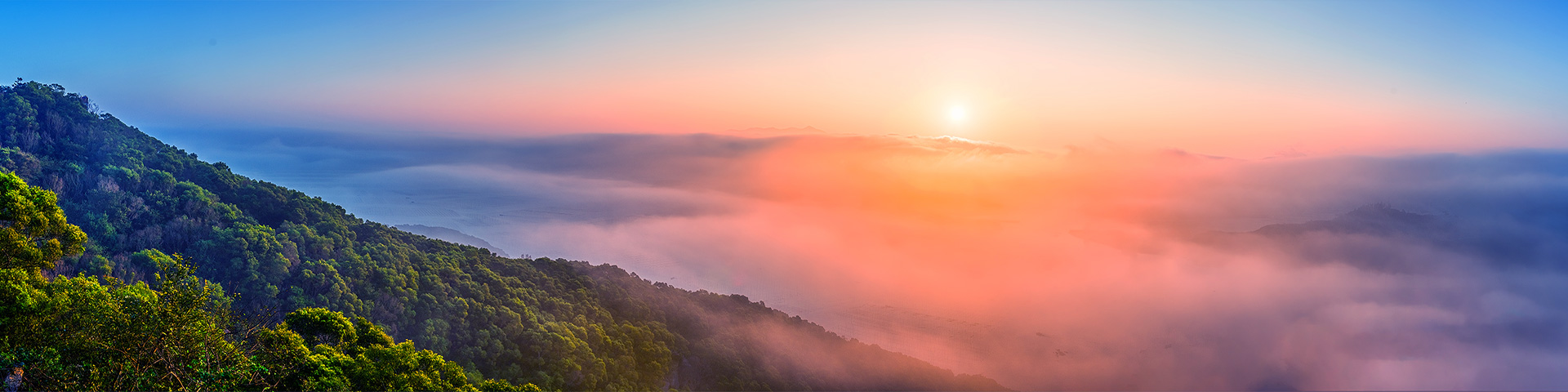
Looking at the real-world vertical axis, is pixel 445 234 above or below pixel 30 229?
below

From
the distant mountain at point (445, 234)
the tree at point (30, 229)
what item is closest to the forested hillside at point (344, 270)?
the tree at point (30, 229)

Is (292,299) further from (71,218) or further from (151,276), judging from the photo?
(71,218)

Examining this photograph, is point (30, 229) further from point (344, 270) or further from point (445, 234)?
point (445, 234)

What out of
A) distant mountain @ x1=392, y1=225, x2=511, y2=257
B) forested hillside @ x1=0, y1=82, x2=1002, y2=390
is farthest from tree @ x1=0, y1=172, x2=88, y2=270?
distant mountain @ x1=392, y1=225, x2=511, y2=257

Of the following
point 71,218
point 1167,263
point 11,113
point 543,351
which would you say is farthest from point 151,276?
point 1167,263

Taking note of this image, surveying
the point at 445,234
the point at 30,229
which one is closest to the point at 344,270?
the point at 30,229

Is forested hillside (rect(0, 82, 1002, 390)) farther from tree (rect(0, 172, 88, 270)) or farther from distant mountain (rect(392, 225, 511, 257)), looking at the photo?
distant mountain (rect(392, 225, 511, 257))
